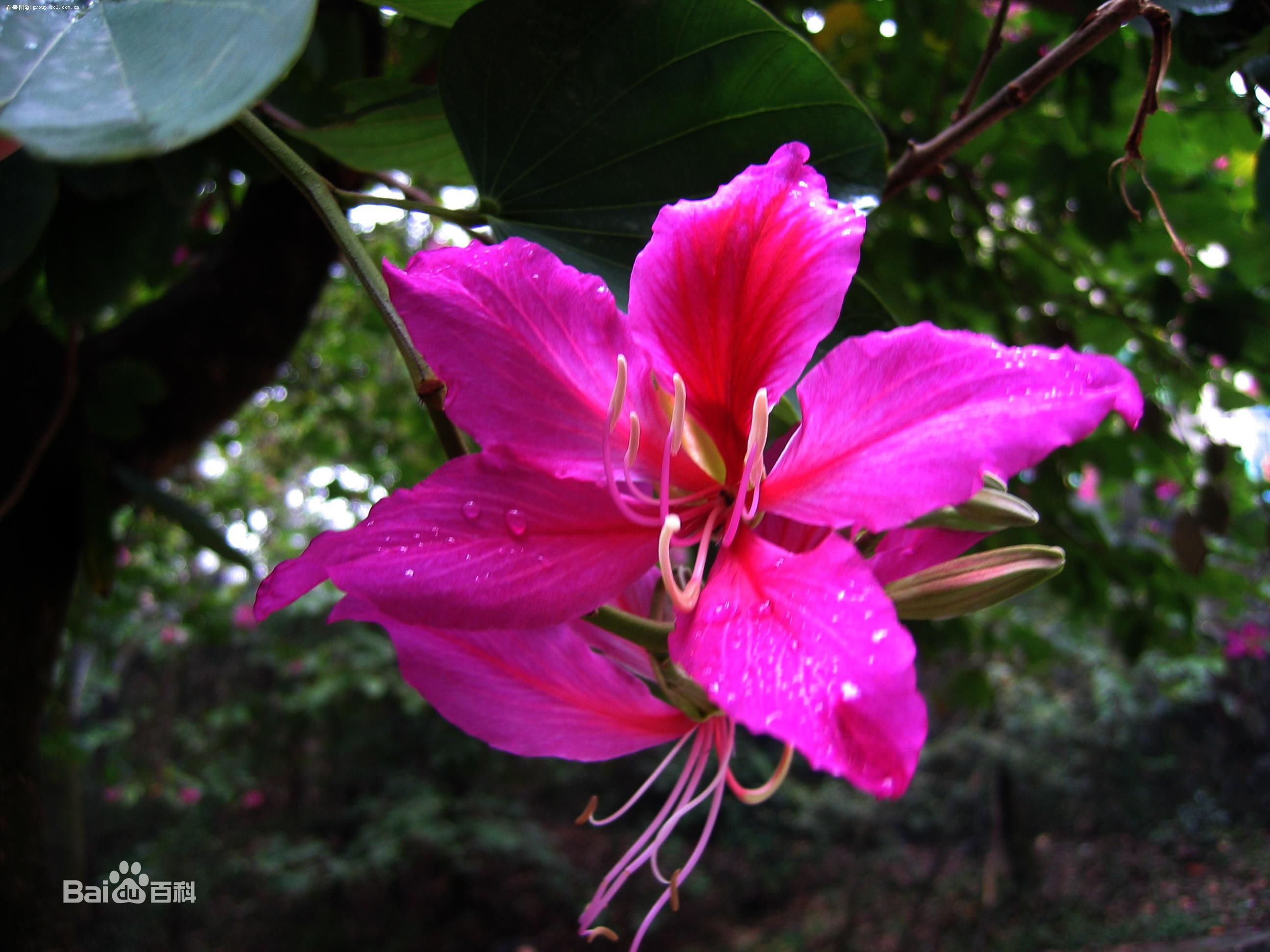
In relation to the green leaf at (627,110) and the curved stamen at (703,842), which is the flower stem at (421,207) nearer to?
the green leaf at (627,110)

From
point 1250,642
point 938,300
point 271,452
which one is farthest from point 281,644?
point 1250,642

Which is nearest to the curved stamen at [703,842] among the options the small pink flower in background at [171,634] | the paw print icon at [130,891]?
the paw print icon at [130,891]

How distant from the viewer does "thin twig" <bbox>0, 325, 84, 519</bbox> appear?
1.03 meters

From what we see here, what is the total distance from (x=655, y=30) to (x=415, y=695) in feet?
12.2

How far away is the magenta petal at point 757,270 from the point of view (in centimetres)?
38

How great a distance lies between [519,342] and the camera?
40cm

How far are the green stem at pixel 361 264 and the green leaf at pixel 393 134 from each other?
0.20 metres

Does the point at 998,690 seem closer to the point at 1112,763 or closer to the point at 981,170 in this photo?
the point at 1112,763

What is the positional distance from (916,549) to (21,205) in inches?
26.9

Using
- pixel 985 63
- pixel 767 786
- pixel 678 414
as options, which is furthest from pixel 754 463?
pixel 985 63

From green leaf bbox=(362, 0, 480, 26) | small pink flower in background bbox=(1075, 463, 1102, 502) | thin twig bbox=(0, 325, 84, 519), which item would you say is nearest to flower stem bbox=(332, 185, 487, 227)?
green leaf bbox=(362, 0, 480, 26)

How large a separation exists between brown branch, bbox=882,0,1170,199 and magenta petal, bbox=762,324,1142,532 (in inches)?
8.6

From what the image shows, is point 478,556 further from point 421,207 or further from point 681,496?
point 421,207

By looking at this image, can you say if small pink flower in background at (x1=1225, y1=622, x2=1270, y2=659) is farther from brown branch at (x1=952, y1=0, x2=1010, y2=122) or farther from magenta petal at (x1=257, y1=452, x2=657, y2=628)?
magenta petal at (x1=257, y1=452, x2=657, y2=628)
